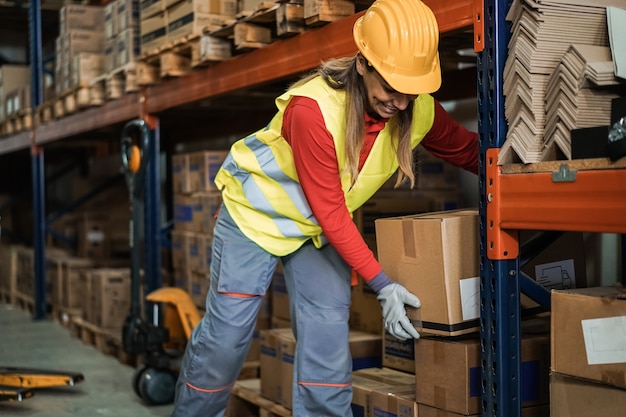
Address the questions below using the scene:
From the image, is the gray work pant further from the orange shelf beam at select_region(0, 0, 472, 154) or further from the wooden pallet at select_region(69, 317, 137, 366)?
the wooden pallet at select_region(69, 317, 137, 366)

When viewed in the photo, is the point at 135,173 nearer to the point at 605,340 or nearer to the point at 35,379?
the point at 35,379

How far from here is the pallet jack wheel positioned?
5.18 metres

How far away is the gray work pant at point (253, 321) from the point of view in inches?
132

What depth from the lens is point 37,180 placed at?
9586mm

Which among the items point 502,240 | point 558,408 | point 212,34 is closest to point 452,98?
point 212,34

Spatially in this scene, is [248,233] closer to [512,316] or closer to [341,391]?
[341,391]

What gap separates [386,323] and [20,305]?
827cm

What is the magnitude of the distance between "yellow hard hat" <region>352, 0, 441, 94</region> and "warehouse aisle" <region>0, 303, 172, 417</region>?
2935mm

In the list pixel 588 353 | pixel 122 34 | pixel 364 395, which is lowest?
pixel 364 395

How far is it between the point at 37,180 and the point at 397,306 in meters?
7.36

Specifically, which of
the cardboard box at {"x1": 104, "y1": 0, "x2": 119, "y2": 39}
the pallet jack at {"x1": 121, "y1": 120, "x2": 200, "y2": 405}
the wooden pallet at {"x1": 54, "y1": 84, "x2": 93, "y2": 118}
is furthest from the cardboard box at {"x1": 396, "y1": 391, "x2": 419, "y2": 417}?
the wooden pallet at {"x1": 54, "y1": 84, "x2": 93, "y2": 118}

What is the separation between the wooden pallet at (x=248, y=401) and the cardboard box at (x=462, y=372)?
134 centimetres

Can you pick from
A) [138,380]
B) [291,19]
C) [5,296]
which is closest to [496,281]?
[291,19]

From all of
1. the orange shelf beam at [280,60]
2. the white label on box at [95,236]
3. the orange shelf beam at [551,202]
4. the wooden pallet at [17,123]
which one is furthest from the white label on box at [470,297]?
the wooden pallet at [17,123]
